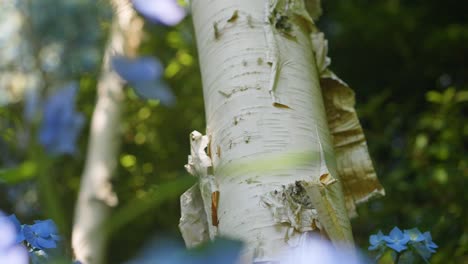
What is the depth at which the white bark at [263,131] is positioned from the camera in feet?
1.84

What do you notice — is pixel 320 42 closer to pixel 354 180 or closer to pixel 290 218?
pixel 354 180

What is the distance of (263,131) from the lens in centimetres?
60

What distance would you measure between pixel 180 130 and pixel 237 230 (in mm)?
1793

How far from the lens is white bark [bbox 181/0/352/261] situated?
1.84 feet

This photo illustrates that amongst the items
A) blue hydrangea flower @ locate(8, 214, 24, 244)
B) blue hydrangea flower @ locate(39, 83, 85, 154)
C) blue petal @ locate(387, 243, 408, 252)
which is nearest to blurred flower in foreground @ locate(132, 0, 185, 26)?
blue hydrangea flower @ locate(39, 83, 85, 154)

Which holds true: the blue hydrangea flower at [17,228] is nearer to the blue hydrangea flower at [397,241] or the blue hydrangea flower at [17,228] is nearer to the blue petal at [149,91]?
the blue petal at [149,91]

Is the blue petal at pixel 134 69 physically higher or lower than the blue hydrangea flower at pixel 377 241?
higher

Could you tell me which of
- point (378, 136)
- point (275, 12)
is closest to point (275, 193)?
point (275, 12)

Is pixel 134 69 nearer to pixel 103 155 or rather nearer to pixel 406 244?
pixel 406 244

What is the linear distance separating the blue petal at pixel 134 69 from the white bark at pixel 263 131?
0.61 feet

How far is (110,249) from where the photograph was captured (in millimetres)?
2277

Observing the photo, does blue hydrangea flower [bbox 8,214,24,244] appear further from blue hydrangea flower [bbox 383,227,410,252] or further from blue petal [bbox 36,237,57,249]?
blue hydrangea flower [bbox 383,227,410,252]

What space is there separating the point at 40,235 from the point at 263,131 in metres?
0.22

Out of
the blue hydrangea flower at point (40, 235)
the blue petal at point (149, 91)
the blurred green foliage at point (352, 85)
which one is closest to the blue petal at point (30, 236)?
the blue hydrangea flower at point (40, 235)
